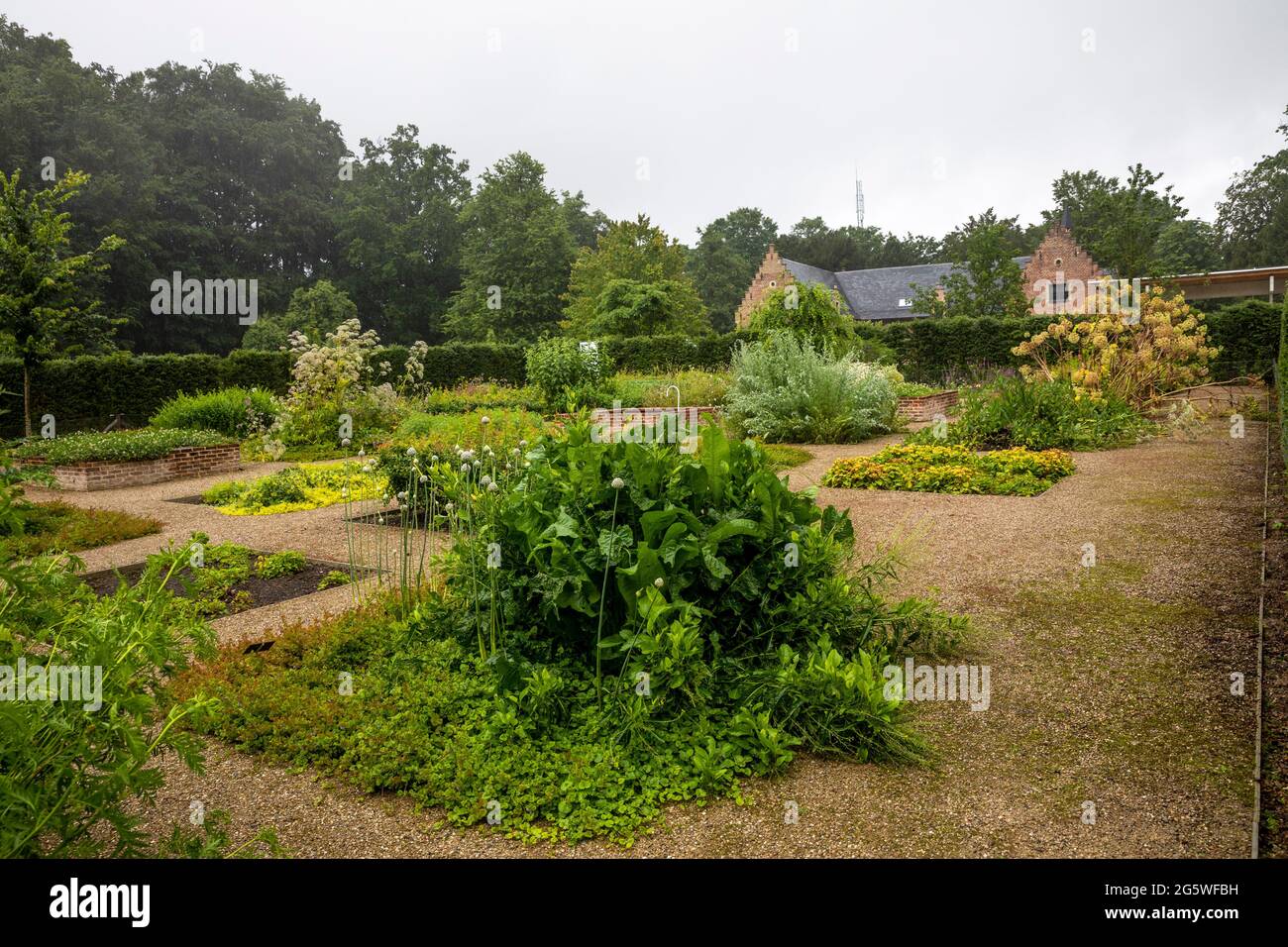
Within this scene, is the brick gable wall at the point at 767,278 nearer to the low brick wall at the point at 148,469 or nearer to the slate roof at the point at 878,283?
the slate roof at the point at 878,283

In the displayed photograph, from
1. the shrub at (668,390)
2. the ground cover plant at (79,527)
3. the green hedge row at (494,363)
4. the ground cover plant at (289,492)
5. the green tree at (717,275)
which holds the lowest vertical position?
the ground cover plant at (79,527)

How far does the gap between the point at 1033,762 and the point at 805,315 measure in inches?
525

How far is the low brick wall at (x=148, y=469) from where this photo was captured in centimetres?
1130

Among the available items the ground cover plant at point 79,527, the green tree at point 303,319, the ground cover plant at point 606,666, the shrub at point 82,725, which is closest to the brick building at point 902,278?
the green tree at point 303,319

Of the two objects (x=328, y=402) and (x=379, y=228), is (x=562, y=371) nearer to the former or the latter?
(x=328, y=402)

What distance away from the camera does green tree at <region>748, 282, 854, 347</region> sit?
15.5 meters

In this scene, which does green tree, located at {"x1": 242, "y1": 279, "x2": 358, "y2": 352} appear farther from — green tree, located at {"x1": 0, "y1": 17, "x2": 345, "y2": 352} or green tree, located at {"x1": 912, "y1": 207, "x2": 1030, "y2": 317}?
green tree, located at {"x1": 912, "y1": 207, "x2": 1030, "y2": 317}

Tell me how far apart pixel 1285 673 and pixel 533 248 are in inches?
1499

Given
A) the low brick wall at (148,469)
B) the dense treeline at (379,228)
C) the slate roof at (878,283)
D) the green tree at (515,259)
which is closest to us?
the low brick wall at (148,469)

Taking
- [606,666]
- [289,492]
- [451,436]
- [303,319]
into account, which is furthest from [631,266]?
[606,666]

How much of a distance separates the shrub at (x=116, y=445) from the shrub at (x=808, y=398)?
28.2ft

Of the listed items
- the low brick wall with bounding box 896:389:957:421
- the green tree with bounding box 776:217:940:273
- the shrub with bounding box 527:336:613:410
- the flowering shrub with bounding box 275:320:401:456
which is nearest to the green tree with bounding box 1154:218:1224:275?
the green tree with bounding box 776:217:940:273

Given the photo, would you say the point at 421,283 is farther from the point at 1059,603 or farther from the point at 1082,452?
the point at 1059,603
